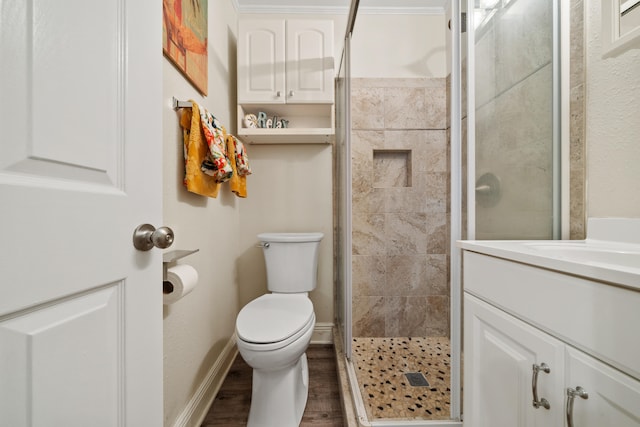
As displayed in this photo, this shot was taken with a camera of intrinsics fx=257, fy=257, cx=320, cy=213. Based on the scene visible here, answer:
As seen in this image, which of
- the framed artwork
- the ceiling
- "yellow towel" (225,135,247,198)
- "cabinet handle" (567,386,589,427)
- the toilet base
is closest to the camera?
"cabinet handle" (567,386,589,427)

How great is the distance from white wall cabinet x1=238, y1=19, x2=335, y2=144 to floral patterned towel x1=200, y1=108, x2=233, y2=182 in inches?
22.0

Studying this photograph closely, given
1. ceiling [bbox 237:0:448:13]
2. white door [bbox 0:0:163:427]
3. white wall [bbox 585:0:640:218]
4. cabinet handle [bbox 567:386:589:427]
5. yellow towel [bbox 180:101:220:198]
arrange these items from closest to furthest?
white door [bbox 0:0:163:427] → cabinet handle [bbox 567:386:589:427] → white wall [bbox 585:0:640:218] → yellow towel [bbox 180:101:220:198] → ceiling [bbox 237:0:448:13]

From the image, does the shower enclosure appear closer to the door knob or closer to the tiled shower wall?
the tiled shower wall

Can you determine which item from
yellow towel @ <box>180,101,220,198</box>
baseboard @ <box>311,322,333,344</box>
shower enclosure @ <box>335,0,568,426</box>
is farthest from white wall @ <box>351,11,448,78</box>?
baseboard @ <box>311,322,333,344</box>

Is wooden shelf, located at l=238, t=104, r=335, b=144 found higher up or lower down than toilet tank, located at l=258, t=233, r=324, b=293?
higher up

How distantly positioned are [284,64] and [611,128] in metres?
1.61

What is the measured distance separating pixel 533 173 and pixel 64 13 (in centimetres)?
121

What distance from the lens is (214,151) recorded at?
3.63ft

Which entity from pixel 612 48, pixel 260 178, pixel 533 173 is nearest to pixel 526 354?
pixel 533 173

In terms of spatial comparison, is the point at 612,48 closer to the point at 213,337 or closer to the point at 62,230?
the point at 62,230

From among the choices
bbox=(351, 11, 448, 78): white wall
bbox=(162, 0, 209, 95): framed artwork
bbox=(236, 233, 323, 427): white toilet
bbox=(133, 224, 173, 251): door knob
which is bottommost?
bbox=(236, 233, 323, 427): white toilet

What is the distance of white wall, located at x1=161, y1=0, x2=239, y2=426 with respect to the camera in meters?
0.99

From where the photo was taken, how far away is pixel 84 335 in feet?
1.35

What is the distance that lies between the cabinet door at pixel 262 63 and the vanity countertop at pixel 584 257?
1.50 metres
